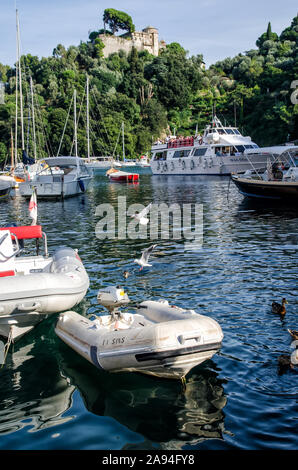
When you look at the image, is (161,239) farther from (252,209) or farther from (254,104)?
(254,104)

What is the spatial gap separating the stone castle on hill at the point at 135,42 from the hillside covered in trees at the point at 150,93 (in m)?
3.91

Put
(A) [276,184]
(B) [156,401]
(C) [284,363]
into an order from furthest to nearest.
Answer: (A) [276,184] < (C) [284,363] < (B) [156,401]

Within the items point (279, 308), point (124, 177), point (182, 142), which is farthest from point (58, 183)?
point (182, 142)

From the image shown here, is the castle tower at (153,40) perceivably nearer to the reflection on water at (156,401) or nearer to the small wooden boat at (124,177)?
the small wooden boat at (124,177)

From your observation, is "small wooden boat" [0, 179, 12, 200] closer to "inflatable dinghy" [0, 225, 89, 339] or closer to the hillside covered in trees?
"inflatable dinghy" [0, 225, 89, 339]

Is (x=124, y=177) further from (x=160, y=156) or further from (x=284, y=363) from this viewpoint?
A: (x=284, y=363)

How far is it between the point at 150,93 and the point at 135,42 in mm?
36719

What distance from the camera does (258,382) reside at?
7555mm

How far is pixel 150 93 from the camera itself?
128250 mm

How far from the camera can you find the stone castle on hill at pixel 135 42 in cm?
14875

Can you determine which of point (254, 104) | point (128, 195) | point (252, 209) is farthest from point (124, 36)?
point (252, 209)

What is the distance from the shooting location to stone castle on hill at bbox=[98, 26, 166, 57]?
14875 centimetres
